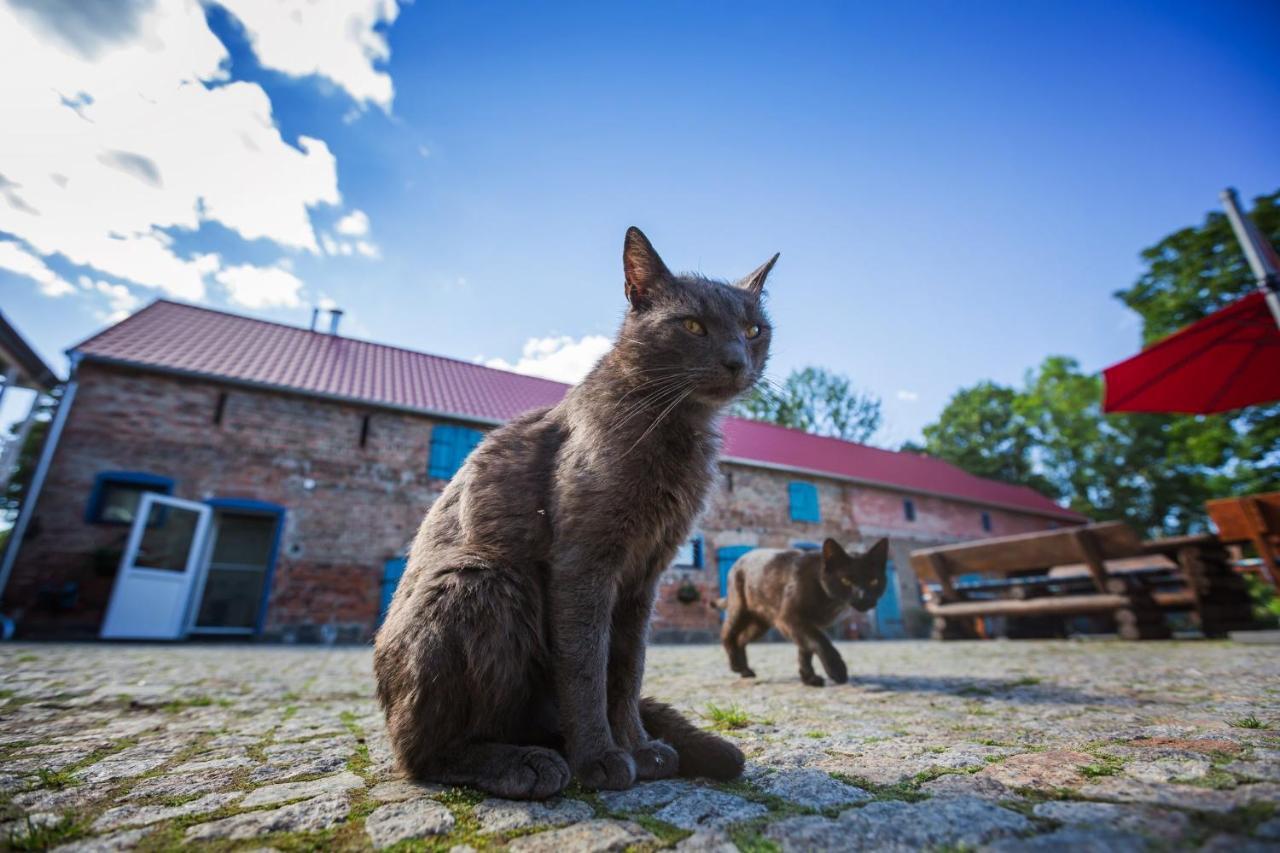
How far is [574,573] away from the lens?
1847 millimetres

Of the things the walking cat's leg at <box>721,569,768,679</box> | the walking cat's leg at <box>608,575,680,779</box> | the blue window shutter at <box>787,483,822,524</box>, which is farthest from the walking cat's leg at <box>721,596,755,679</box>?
the blue window shutter at <box>787,483,822,524</box>

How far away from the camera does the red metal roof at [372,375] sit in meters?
11.3

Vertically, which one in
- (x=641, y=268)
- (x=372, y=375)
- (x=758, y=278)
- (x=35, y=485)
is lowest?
(x=641, y=268)

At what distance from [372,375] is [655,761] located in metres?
14.0

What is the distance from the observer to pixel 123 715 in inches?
116

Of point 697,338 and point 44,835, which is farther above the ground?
point 697,338

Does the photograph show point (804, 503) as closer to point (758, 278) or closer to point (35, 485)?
point (758, 278)

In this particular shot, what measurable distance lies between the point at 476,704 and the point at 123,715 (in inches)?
108

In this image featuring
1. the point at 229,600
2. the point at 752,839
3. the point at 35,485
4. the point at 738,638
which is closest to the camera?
the point at 752,839

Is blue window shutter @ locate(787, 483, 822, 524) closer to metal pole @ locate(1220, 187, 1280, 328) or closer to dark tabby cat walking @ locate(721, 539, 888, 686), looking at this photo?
metal pole @ locate(1220, 187, 1280, 328)

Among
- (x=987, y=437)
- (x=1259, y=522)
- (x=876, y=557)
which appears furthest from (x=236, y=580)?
(x=987, y=437)

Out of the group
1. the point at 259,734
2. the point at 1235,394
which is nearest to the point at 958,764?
the point at 259,734

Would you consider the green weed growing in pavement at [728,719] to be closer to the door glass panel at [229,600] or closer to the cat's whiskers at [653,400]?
the cat's whiskers at [653,400]

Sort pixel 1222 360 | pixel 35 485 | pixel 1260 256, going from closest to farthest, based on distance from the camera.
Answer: pixel 1260 256 < pixel 1222 360 < pixel 35 485
